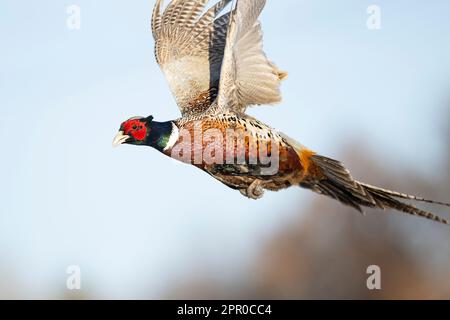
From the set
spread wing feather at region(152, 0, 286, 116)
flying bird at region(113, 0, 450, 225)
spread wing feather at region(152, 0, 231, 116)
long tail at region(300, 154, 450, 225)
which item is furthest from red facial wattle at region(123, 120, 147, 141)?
long tail at region(300, 154, 450, 225)

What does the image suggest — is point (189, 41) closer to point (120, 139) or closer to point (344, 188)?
point (120, 139)

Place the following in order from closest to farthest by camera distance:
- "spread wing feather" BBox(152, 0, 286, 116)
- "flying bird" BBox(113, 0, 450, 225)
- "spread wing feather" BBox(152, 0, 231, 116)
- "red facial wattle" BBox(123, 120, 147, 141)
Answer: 1. "flying bird" BBox(113, 0, 450, 225)
2. "red facial wattle" BBox(123, 120, 147, 141)
3. "spread wing feather" BBox(152, 0, 286, 116)
4. "spread wing feather" BBox(152, 0, 231, 116)

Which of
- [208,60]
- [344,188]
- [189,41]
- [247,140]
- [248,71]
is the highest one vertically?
[189,41]

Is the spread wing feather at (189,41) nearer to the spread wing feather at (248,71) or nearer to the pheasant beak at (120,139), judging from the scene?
the spread wing feather at (248,71)

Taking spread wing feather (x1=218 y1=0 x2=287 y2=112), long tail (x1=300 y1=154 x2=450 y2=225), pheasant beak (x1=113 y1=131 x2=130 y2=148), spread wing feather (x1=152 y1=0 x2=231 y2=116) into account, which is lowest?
long tail (x1=300 y1=154 x2=450 y2=225)

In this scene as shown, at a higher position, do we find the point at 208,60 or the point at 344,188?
the point at 208,60

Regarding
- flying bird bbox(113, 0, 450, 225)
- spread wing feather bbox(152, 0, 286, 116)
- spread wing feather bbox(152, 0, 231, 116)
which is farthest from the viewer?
spread wing feather bbox(152, 0, 231, 116)

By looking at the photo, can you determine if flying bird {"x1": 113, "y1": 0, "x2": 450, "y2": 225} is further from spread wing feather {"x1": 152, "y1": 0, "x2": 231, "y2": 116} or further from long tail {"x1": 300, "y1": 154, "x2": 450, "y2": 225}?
spread wing feather {"x1": 152, "y1": 0, "x2": 231, "y2": 116}

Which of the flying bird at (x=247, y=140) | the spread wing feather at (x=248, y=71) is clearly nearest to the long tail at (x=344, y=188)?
the flying bird at (x=247, y=140)

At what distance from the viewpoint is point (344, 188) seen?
6738 mm

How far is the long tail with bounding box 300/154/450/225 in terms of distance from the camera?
6.66 metres

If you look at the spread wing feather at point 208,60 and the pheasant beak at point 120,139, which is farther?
the spread wing feather at point 208,60

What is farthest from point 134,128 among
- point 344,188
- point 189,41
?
point 344,188

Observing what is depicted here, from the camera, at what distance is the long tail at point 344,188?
6664mm
